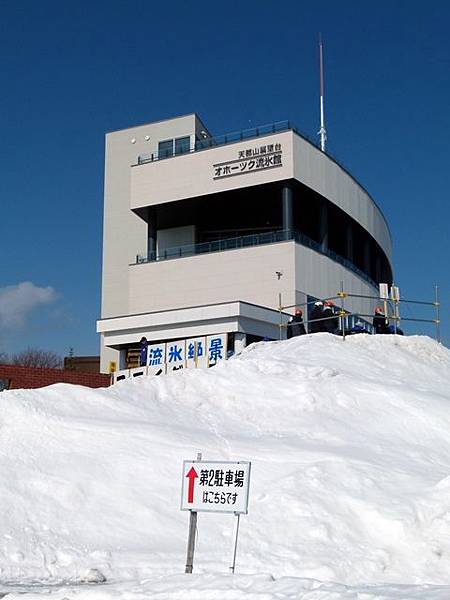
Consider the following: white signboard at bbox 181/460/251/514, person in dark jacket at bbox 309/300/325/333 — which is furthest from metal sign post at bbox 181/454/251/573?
person in dark jacket at bbox 309/300/325/333

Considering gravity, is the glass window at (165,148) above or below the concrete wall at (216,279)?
above

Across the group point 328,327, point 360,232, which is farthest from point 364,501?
point 360,232

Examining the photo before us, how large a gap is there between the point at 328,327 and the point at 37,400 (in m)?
13.0

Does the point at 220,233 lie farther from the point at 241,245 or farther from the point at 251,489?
the point at 251,489

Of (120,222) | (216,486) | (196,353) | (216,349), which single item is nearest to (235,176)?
(120,222)

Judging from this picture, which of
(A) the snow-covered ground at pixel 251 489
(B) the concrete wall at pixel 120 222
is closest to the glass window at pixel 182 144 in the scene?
(B) the concrete wall at pixel 120 222

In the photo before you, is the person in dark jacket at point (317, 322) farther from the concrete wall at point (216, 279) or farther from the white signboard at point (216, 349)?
the concrete wall at point (216, 279)

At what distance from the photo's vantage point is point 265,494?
1076 cm

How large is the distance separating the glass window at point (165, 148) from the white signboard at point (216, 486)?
31822mm

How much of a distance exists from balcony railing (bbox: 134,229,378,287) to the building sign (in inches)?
110

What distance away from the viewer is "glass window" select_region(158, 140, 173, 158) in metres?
39.3

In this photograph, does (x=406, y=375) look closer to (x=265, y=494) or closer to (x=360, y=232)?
(x=265, y=494)

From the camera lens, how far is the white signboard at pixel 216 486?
7.96m

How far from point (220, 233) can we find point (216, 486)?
103ft
